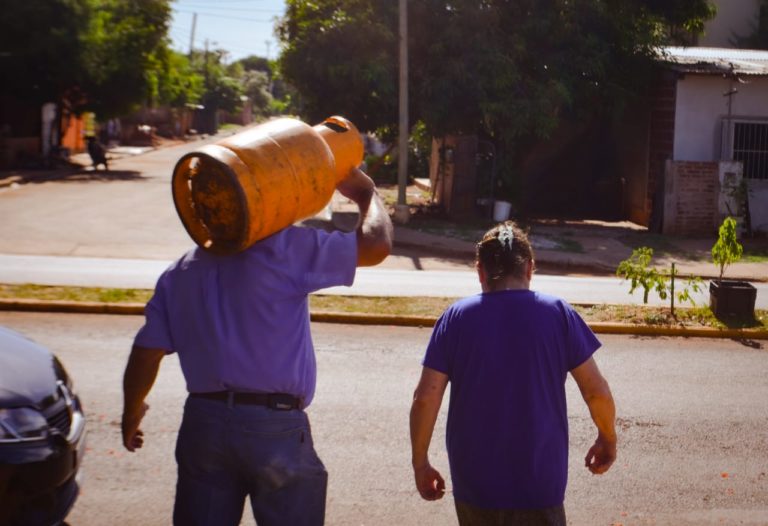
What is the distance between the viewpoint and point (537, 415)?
3.54 metres

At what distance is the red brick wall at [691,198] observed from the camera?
20938 mm

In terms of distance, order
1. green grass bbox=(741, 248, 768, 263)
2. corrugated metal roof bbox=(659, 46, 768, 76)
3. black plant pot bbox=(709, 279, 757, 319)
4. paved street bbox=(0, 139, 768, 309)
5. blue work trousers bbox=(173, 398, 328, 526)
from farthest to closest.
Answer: corrugated metal roof bbox=(659, 46, 768, 76)
green grass bbox=(741, 248, 768, 263)
paved street bbox=(0, 139, 768, 309)
black plant pot bbox=(709, 279, 757, 319)
blue work trousers bbox=(173, 398, 328, 526)

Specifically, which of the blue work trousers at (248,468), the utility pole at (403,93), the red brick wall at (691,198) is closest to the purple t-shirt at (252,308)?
the blue work trousers at (248,468)

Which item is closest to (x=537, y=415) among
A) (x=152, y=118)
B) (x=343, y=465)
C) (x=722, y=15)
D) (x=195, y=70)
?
(x=343, y=465)

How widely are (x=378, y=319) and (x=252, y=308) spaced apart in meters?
7.91

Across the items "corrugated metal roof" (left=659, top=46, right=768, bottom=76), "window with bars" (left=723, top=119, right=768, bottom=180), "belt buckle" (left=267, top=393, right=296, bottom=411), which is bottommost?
"belt buckle" (left=267, top=393, right=296, bottom=411)

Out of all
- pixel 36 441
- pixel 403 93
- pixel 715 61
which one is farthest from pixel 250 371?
pixel 715 61

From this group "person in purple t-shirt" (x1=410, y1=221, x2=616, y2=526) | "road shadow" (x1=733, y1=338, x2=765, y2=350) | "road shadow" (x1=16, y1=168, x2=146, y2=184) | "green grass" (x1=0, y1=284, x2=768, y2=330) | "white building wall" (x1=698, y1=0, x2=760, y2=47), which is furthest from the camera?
"white building wall" (x1=698, y1=0, x2=760, y2=47)

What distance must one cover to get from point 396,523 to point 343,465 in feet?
3.19

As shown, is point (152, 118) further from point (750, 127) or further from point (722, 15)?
point (750, 127)

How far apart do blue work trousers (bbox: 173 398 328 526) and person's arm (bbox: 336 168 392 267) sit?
0.61 metres

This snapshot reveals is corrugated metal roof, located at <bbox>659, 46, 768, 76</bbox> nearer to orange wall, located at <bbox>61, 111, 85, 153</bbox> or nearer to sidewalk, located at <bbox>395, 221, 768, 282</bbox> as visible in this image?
sidewalk, located at <bbox>395, 221, 768, 282</bbox>

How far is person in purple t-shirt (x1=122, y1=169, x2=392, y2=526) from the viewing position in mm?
3418

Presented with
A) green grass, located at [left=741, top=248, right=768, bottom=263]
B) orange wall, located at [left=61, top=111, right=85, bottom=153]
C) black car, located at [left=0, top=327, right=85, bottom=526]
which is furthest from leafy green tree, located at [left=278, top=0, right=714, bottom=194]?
orange wall, located at [left=61, top=111, right=85, bottom=153]
